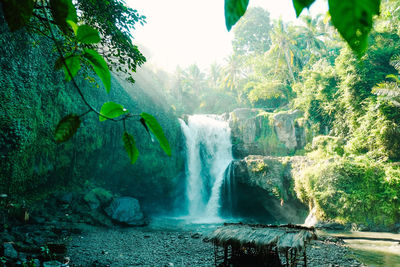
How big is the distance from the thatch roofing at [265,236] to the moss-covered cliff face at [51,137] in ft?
16.3

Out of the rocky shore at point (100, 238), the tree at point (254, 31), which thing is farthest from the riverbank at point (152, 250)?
the tree at point (254, 31)

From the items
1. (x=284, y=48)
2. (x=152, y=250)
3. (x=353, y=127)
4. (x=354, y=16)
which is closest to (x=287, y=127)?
(x=353, y=127)

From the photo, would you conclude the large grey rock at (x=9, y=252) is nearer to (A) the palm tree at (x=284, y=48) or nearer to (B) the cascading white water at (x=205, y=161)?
(B) the cascading white water at (x=205, y=161)

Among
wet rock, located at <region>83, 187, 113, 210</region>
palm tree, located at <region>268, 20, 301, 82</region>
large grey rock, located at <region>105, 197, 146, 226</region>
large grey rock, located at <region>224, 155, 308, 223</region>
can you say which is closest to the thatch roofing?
large grey rock, located at <region>105, 197, 146, 226</region>

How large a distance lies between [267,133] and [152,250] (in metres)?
11.5

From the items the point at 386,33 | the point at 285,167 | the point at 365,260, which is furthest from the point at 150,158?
the point at 386,33

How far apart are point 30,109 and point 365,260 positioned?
36.1 ft

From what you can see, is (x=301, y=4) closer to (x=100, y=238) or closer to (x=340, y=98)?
(x=100, y=238)

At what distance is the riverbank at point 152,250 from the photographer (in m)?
6.11

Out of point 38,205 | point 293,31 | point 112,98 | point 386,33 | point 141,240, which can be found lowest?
point 141,240

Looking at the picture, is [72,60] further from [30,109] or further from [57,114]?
[57,114]

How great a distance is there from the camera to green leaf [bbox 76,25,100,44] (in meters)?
0.67

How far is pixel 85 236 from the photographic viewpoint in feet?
26.7

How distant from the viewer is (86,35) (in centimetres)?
69
